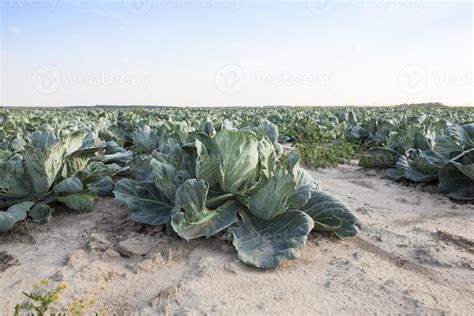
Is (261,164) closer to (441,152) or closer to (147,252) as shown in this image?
(147,252)

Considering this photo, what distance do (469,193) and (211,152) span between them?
265 cm

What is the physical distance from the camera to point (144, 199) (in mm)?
2986

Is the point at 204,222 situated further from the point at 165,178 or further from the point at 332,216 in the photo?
the point at 332,216

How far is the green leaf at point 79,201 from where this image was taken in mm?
3234

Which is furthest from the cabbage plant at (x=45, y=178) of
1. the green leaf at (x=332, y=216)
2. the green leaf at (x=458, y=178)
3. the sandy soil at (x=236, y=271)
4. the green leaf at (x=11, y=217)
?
the green leaf at (x=458, y=178)

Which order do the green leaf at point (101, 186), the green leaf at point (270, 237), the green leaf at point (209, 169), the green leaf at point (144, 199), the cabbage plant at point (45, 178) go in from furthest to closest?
the green leaf at point (101, 186), the cabbage plant at point (45, 178), the green leaf at point (144, 199), the green leaf at point (209, 169), the green leaf at point (270, 237)

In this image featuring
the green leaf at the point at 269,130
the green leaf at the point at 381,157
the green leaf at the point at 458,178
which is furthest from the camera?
the green leaf at the point at 381,157

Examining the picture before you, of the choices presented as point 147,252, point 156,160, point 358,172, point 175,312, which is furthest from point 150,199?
point 358,172

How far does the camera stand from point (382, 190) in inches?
173

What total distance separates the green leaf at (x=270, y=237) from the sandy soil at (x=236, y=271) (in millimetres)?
75

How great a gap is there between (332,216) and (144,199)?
1.30 metres

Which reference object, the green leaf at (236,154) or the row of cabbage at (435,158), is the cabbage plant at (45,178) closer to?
the green leaf at (236,154)

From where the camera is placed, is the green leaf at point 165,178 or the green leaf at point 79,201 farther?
the green leaf at point 79,201

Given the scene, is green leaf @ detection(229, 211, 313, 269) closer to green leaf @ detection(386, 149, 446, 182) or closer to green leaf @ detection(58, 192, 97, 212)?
green leaf @ detection(58, 192, 97, 212)
